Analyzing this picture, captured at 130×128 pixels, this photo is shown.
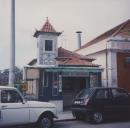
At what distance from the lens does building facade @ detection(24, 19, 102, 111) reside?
2053 cm

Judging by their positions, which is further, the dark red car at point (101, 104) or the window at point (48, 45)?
the window at point (48, 45)

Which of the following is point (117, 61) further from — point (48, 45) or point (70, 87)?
point (48, 45)

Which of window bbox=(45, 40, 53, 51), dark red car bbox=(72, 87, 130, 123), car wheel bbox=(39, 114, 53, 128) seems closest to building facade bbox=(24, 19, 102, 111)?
window bbox=(45, 40, 53, 51)

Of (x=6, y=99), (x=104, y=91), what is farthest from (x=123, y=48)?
(x=6, y=99)

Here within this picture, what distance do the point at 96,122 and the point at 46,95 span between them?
5795mm

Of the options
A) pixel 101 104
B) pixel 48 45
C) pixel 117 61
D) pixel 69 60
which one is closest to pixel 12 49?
pixel 101 104

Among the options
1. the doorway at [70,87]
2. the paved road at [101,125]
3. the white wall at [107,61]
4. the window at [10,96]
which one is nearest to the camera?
the window at [10,96]

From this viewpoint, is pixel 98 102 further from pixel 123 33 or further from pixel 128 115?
pixel 123 33

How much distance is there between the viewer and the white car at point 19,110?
40.1 feet

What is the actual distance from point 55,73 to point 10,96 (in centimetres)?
866

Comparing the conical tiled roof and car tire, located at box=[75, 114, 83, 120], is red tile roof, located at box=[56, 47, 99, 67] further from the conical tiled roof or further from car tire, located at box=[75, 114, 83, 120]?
car tire, located at box=[75, 114, 83, 120]

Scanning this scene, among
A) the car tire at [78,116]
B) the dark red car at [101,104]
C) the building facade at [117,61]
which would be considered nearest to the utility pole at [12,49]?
the dark red car at [101,104]

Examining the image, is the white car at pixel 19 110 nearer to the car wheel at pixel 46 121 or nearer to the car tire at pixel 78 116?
the car wheel at pixel 46 121

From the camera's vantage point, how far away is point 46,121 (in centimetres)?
1334
